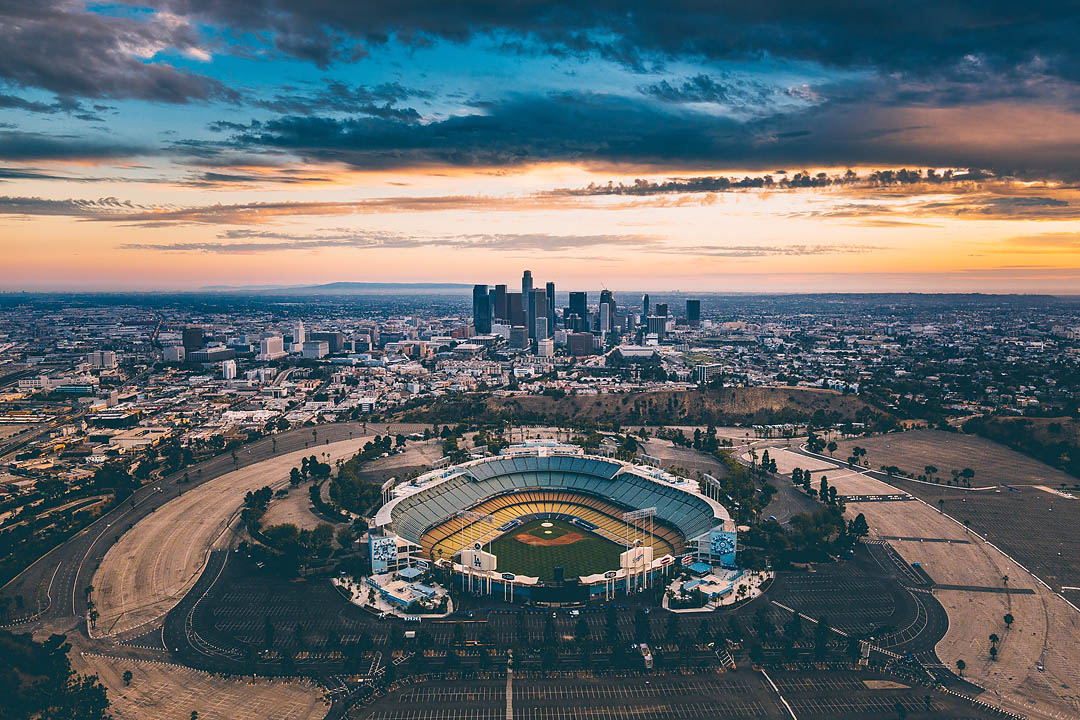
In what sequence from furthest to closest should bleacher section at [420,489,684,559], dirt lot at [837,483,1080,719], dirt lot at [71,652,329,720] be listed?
1. bleacher section at [420,489,684,559]
2. dirt lot at [837,483,1080,719]
3. dirt lot at [71,652,329,720]

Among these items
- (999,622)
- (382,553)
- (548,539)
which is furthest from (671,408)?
(382,553)

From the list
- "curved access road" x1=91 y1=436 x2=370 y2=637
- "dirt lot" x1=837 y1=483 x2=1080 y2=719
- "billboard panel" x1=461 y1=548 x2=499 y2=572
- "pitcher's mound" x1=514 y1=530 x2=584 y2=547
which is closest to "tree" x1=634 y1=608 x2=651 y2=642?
"billboard panel" x1=461 y1=548 x2=499 y2=572

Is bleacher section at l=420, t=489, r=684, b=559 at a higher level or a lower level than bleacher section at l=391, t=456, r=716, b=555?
lower

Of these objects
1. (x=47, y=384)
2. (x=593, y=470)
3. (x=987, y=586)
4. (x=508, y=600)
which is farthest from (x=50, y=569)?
(x=47, y=384)

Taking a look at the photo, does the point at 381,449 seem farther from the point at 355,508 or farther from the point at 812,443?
the point at 812,443

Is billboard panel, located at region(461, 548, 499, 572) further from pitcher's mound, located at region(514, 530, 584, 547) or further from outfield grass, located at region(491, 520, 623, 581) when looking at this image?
pitcher's mound, located at region(514, 530, 584, 547)

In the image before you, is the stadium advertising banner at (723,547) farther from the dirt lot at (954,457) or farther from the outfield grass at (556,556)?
the dirt lot at (954,457)

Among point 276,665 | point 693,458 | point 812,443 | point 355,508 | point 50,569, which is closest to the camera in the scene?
point 276,665
